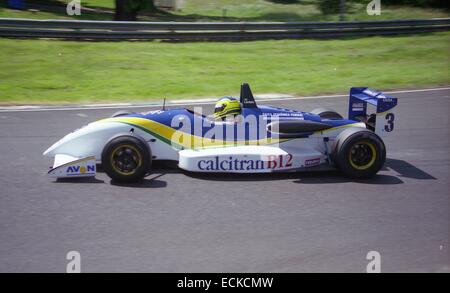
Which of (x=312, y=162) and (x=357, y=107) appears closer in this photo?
(x=312, y=162)

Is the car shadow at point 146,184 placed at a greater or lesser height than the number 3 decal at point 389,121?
lesser

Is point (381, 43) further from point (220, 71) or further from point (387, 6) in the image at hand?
point (387, 6)

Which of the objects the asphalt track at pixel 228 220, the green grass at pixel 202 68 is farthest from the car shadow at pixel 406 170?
the green grass at pixel 202 68

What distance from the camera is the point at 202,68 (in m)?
16.5

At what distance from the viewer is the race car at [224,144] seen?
8117mm

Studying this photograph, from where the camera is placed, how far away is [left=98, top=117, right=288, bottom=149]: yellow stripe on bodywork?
8469 mm

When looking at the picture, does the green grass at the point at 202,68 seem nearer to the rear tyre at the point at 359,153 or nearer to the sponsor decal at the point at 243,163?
the sponsor decal at the point at 243,163

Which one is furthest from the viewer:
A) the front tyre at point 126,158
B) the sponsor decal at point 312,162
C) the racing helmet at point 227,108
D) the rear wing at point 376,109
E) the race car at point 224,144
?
the rear wing at point 376,109

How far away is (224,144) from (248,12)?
81.2 ft

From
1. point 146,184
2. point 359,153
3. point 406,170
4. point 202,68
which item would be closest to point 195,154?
point 146,184

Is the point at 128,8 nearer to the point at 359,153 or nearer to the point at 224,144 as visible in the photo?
the point at 224,144

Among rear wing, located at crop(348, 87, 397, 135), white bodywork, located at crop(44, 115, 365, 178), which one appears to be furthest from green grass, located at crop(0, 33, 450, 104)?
white bodywork, located at crop(44, 115, 365, 178)

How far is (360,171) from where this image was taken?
27.5ft

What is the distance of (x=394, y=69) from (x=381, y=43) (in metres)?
3.27
